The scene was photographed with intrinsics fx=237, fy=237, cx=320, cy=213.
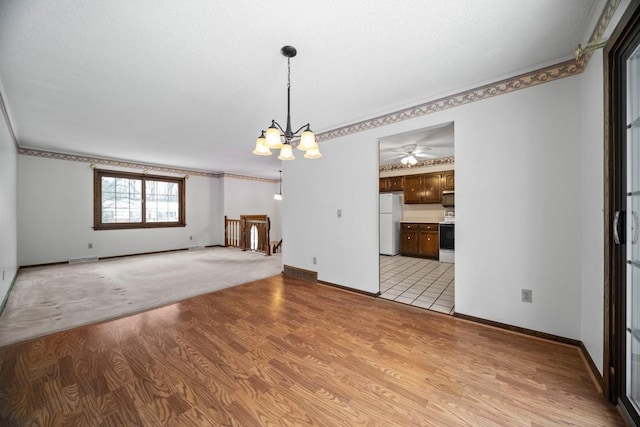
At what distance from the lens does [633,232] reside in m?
1.30

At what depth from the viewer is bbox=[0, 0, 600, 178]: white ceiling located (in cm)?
157

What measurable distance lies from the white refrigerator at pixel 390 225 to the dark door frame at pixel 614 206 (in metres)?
4.83

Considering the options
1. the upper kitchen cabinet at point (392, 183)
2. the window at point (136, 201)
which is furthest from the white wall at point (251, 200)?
the upper kitchen cabinet at point (392, 183)

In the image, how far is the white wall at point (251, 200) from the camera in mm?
7977

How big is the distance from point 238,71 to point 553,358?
365 cm

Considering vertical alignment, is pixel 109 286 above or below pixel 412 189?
below

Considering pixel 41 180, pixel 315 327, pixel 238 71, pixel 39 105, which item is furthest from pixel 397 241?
pixel 41 180

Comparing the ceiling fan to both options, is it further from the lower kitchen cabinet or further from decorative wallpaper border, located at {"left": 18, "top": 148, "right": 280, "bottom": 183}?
decorative wallpaper border, located at {"left": 18, "top": 148, "right": 280, "bottom": 183}

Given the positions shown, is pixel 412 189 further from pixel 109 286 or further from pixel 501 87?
pixel 109 286

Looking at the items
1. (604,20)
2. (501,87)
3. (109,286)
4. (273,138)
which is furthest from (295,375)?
(109,286)

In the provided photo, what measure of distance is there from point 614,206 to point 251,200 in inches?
332

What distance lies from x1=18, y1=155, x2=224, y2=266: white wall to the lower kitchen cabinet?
6825mm

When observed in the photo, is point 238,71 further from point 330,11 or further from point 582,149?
point 582,149

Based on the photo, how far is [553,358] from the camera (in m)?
1.87
